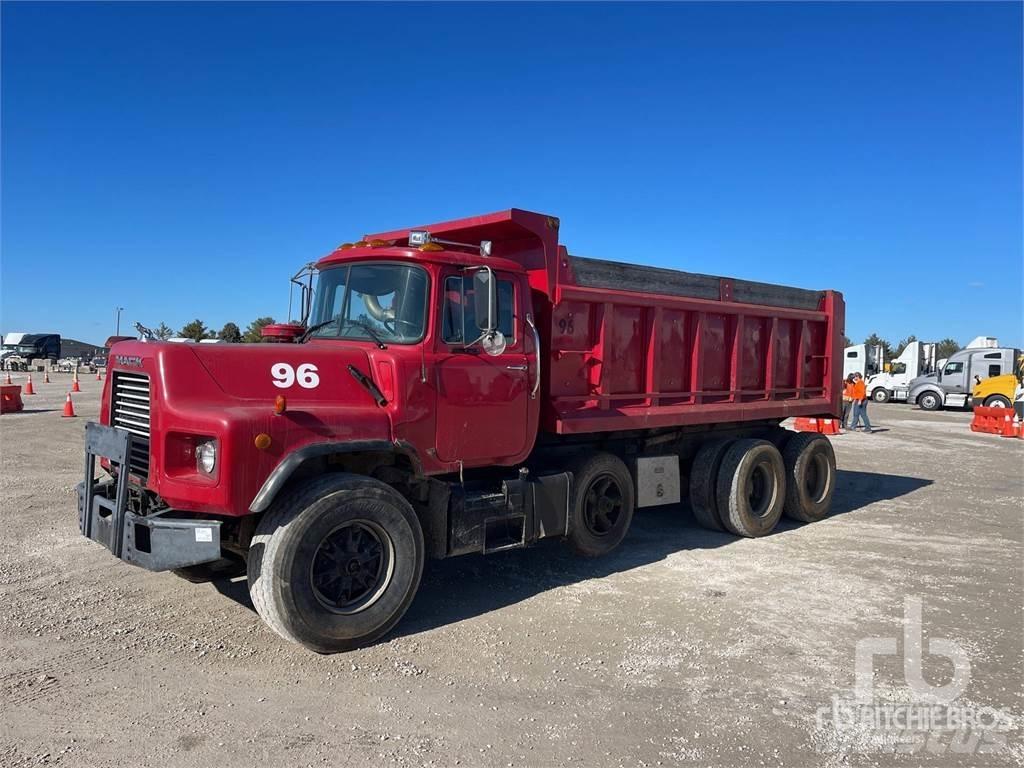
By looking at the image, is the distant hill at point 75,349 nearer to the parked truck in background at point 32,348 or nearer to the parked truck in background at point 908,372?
the parked truck in background at point 32,348

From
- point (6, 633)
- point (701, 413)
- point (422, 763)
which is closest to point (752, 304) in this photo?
point (701, 413)

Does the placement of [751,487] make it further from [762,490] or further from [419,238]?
[419,238]

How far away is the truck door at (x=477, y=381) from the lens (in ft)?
A: 17.8

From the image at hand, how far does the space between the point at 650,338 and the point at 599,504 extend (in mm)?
1727

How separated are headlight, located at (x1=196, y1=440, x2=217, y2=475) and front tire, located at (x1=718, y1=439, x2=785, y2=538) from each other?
562 centimetres

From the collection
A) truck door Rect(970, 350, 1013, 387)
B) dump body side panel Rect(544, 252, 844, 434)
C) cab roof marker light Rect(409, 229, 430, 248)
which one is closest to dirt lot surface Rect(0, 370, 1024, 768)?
dump body side panel Rect(544, 252, 844, 434)

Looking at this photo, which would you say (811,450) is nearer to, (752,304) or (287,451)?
(752,304)

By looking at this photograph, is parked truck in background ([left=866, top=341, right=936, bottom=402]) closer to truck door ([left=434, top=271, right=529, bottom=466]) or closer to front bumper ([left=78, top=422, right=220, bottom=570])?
truck door ([left=434, top=271, right=529, bottom=466])

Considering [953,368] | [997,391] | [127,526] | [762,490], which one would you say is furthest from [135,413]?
[953,368]

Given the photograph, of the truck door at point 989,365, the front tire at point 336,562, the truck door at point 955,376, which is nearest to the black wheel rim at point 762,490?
the front tire at point 336,562

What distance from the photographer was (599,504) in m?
7.01

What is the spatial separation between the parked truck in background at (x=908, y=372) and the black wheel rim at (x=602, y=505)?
3269cm

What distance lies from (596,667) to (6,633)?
154 inches

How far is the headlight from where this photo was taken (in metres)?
4.42
